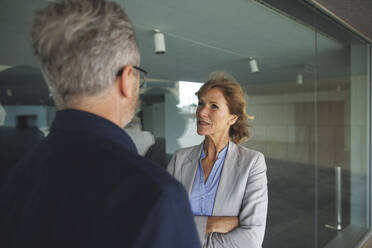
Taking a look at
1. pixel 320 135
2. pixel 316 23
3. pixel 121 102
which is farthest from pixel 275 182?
pixel 121 102

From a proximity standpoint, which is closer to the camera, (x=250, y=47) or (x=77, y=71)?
(x=77, y=71)

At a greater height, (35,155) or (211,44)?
(211,44)

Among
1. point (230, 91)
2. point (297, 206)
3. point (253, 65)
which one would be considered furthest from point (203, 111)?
point (297, 206)

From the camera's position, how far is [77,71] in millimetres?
624

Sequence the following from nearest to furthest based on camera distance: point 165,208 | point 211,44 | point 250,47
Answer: point 165,208 → point 211,44 → point 250,47

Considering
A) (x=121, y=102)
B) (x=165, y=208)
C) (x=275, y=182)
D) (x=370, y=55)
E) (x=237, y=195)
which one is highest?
(x=370, y=55)

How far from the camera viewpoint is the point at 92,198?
50 cm

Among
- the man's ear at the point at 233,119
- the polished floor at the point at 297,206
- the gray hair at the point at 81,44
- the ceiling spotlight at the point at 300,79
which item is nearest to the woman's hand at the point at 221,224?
Answer: the man's ear at the point at 233,119

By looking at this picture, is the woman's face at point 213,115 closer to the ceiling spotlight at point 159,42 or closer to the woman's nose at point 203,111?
the woman's nose at point 203,111

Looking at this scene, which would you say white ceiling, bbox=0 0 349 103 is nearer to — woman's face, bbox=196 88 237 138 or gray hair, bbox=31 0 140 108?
woman's face, bbox=196 88 237 138

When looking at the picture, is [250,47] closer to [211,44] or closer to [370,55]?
[211,44]

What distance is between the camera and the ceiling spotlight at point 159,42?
7.04 ft

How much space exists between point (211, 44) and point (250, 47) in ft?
2.08

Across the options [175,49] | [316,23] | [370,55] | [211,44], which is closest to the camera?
[175,49]
